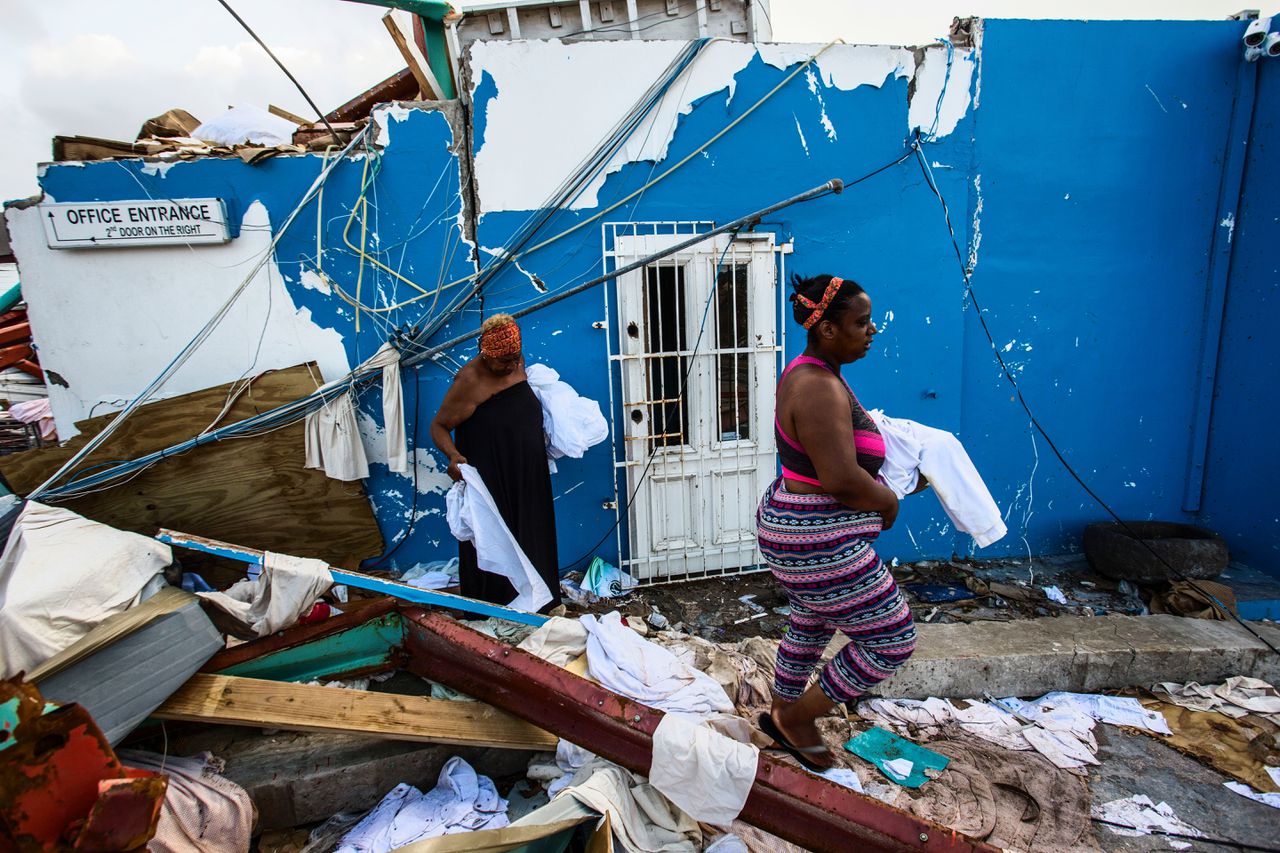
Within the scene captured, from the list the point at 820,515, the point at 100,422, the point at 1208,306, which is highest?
the point at 1208,306

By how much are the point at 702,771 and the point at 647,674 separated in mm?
849

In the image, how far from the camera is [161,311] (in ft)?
12.4

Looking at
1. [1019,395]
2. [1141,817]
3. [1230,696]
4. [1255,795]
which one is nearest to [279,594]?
[1141,817]

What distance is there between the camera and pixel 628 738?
→ 2.06 meters

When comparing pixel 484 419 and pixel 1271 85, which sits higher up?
pixel 1271 85

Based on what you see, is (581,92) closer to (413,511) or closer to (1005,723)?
(413,511)

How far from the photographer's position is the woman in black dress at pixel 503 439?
3.48 metres

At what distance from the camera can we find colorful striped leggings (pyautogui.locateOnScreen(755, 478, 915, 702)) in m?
2.22

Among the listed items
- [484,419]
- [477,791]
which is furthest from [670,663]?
[484,419]

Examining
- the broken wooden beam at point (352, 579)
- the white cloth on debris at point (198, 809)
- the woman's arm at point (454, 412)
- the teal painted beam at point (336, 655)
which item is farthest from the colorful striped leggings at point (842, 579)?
the white cloth on debris at point (198, 809)

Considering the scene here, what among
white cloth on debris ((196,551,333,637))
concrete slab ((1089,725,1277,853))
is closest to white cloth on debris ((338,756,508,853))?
white cloth on debris ((196,551,333,637))

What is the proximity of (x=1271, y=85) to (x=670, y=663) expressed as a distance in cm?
562

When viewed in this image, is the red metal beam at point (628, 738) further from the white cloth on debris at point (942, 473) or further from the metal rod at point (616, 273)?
the metal rod at point (616, 273)

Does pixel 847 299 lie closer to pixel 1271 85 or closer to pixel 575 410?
pixel 575 410
